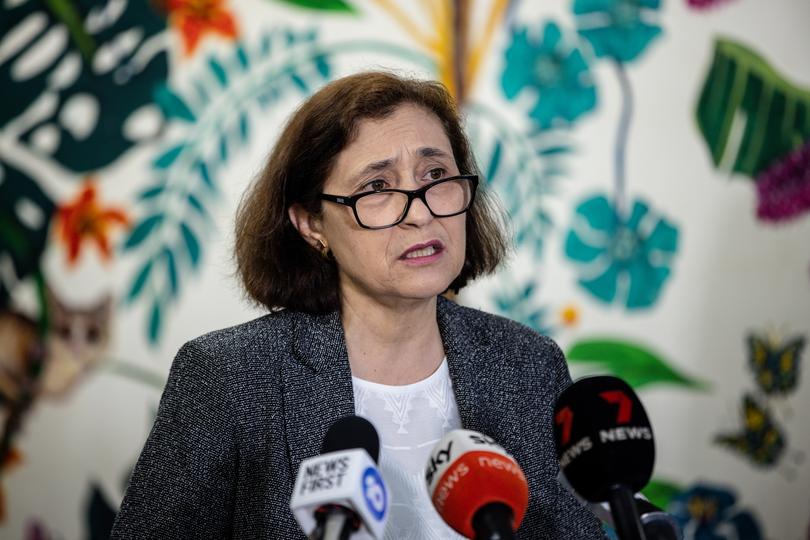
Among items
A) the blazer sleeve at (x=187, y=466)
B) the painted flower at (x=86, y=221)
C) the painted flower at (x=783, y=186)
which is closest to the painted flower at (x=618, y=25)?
the painted flower at (x=783, y=186)

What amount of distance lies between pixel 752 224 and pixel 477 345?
1.44 meters

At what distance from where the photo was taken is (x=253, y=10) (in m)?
2.72

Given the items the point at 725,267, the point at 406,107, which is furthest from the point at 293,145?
the point at 725,267

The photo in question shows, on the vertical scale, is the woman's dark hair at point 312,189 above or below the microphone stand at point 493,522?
above

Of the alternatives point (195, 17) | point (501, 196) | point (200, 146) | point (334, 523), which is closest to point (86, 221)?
point (200, 146)

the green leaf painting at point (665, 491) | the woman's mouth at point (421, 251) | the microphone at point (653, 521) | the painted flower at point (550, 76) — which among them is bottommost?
the green leaf painting at point (665, 491)

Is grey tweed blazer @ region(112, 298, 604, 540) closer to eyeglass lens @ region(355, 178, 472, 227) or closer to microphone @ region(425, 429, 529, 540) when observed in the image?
eyeglass lens @ region(355, 178, 472, 227)

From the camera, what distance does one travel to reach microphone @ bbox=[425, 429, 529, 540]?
87 centimetres

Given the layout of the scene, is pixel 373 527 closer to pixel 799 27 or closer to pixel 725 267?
pixel 725 267

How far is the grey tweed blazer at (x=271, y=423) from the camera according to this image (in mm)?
1384

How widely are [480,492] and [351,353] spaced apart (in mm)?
756

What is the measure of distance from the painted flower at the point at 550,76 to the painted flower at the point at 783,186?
610mm

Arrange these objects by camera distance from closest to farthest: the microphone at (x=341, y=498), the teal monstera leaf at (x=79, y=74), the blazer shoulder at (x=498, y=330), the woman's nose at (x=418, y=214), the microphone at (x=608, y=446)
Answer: the microphone at (x=341, y=498) < the microphone at (x=608, y=446) < the woman's nose at (x=418, y=214) < the blazer shoulder at (x=498, y=330) < the teal monstera leaf at (x=79, y=74)

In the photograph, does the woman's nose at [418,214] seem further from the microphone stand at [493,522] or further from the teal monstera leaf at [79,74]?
the teal monstera leaf at [79,74]
